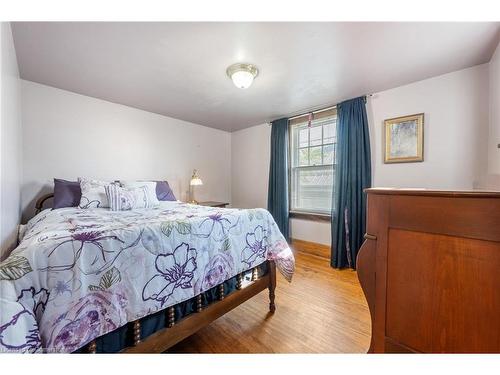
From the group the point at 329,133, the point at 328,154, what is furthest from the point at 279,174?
the point at 329,133

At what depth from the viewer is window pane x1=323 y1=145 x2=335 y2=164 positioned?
9.89 ft

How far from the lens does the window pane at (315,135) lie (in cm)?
315

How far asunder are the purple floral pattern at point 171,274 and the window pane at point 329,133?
2.60 m

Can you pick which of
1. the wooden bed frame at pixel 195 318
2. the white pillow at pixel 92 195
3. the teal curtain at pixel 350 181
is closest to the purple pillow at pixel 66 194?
the white pillow at pixel 92 195

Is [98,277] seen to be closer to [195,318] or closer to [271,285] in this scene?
[195,318]

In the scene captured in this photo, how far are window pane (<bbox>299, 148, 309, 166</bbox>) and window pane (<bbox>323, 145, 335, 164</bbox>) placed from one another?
29 cm

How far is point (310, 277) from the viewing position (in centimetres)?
238

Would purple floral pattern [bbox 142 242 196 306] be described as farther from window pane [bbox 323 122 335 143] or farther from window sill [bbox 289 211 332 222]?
window pane [bbox 323 122 335 143]

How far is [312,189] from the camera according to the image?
3.26 m

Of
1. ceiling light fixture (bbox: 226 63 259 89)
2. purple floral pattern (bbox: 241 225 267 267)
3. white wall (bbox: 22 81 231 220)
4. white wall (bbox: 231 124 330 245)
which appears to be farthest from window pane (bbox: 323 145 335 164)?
white wall (bbox: 22 81 231 220)

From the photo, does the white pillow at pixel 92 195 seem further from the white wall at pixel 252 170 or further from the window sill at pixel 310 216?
the window sill at pixel 310 216
